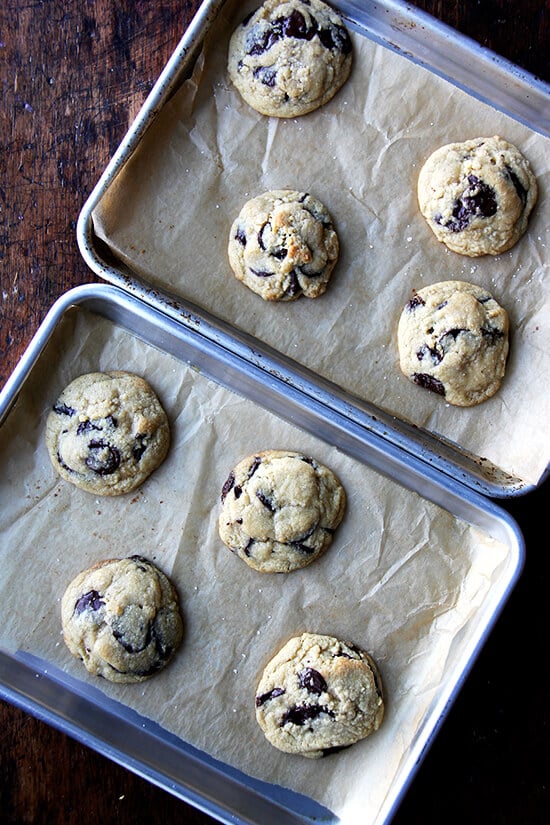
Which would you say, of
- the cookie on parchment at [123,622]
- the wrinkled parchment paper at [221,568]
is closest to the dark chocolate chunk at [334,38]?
the wrinkled parchment paper at [221,568]

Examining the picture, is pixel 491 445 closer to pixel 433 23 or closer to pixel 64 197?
pixel 433 23

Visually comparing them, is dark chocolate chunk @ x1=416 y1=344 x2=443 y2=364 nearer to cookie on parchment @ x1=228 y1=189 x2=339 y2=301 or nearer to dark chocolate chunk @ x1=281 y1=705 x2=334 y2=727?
cookie on parchment @ x1=228 y1=189 x2=339 y2=301

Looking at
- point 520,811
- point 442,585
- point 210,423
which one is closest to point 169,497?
point 210,423

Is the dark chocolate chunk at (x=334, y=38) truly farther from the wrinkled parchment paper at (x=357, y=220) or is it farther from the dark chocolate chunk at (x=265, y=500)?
the dark chocolate chunk at (x=265, y=500)

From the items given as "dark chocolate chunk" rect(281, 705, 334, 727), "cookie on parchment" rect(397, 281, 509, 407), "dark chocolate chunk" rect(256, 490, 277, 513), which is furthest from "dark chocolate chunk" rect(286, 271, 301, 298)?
"dark chocolate chunk" rect(281, 705, 334, 727)

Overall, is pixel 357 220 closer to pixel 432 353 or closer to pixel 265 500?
pixel 432 353
